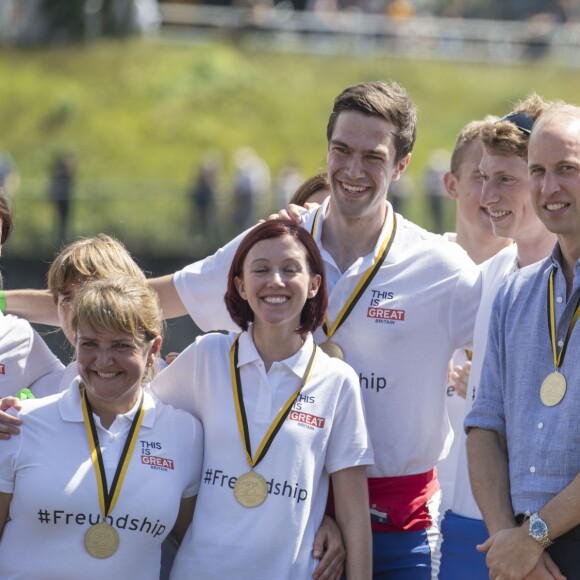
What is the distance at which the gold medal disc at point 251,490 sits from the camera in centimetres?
468

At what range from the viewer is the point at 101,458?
4.71 metres

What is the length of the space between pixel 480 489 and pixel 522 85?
30.3m

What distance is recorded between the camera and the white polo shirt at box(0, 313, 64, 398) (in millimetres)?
5336

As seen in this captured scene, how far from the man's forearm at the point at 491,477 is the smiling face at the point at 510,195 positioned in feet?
3.90

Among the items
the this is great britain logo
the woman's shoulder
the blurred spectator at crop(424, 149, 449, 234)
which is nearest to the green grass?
the blurred spectator at crop(424, 149, 449, 234)

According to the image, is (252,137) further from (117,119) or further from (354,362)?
(354,362)

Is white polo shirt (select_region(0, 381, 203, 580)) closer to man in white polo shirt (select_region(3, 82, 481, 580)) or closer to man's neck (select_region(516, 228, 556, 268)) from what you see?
man in white polo shirt (select_region(3, 82, 481, 580))

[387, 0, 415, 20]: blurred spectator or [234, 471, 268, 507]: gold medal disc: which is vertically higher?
[387, 0, 415, 20]: blurred spectator

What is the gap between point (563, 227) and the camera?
14.7 ft

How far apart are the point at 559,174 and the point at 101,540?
6.79 feet

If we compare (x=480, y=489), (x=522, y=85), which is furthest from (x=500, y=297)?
(x=522, y=85)

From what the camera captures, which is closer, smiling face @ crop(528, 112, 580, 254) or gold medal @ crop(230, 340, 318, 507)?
smiling face @ crop(528, 112, 580, 254)

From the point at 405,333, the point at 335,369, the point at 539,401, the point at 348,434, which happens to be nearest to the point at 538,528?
the point at 539,401

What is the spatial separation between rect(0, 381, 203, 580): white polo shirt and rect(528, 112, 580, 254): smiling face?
5.14ft
